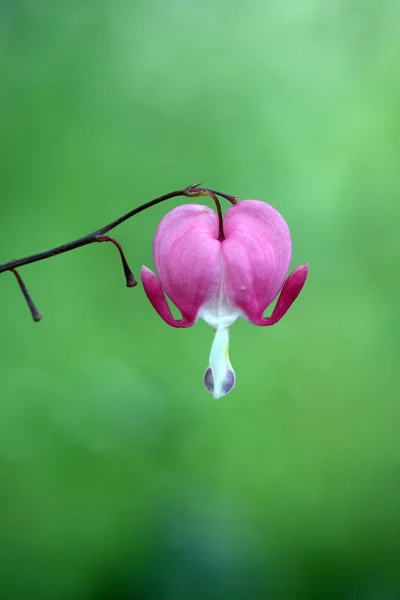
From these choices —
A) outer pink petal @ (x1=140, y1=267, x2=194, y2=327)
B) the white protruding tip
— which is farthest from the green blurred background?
outer pink petal @ (x1=140, y1=267, x2=194, y2=327)

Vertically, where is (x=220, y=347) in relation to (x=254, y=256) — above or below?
below

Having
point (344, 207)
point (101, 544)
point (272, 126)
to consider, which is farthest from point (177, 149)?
point (101, 544)

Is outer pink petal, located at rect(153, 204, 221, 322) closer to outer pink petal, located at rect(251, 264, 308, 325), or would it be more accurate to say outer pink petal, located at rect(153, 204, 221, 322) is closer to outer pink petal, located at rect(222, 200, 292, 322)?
outer pink petal, located at rect(222, 200, 292, 322)

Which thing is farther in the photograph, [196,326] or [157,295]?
[196,326]

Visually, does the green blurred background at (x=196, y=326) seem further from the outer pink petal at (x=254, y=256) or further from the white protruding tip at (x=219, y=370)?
the outer pink petal at (x=254, y=256)

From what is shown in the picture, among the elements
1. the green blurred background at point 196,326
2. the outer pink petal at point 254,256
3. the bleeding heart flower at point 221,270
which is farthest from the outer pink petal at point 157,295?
the green blurred background at point 196,326

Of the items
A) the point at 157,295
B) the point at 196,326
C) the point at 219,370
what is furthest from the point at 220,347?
the point at 196,326

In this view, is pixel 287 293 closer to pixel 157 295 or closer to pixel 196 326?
pixel 157 295
